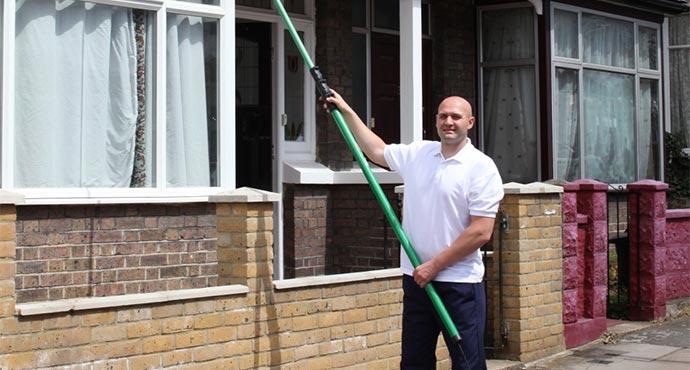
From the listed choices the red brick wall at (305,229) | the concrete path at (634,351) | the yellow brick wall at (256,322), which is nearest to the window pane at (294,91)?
the red brick wall at (305,229)

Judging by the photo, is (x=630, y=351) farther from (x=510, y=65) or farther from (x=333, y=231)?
(x=510, y=65)

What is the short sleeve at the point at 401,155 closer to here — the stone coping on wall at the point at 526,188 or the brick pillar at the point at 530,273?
the stone coping on wall at the point at 526,188

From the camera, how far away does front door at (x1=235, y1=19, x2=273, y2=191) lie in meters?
10.7

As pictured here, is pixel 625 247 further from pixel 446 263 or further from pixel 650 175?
pixel 446 263

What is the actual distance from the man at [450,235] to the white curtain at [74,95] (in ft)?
9.78

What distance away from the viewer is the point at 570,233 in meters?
9.46

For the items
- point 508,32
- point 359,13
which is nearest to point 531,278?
point 359,13

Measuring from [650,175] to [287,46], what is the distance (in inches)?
243

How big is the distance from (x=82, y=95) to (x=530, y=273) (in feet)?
12.5

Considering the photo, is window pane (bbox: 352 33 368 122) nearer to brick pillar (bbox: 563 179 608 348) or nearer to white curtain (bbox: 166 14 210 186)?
brick pillar (bbox: 563 179 608 348)

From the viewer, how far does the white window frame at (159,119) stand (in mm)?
7121

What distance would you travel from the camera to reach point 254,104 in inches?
424

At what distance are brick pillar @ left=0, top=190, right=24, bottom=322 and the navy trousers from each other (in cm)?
202

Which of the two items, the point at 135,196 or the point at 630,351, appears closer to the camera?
the point at 135,196
